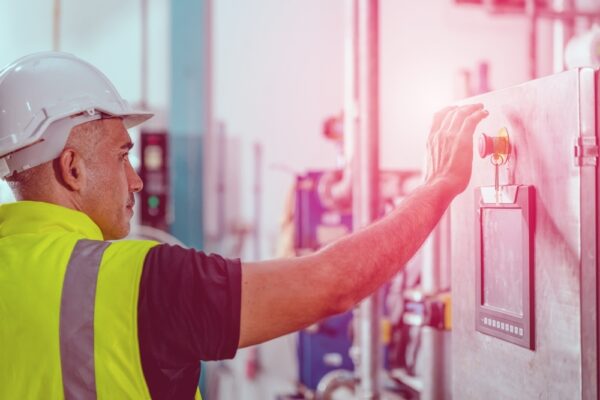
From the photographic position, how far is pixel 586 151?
3.88 feet

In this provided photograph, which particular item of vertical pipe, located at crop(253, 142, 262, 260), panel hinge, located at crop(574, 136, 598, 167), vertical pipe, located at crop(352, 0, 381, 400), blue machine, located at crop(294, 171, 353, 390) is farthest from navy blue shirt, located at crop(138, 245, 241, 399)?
vertical pipe, located at crop(253, 142, 262, 260)

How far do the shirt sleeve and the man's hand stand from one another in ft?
1.64

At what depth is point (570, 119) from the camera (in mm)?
1216

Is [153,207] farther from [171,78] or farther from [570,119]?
[570,119]

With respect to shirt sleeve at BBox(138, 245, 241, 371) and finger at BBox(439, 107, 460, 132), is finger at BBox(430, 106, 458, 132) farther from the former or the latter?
shirt sleeve at BBox(138, 245, 241, 371)

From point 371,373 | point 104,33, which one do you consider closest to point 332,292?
point 371,373

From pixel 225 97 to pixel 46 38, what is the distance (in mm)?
1183

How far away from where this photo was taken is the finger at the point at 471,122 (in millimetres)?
1418

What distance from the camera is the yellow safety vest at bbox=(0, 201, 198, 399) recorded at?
3.66 ft

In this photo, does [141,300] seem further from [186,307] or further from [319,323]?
[319,323]

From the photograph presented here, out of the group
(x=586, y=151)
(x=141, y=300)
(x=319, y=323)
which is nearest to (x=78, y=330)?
(x=141, y=300)

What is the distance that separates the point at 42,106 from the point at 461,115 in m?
0.83

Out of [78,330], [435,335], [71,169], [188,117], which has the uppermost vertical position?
[188,117]

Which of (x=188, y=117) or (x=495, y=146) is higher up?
(x=188, y=117)
